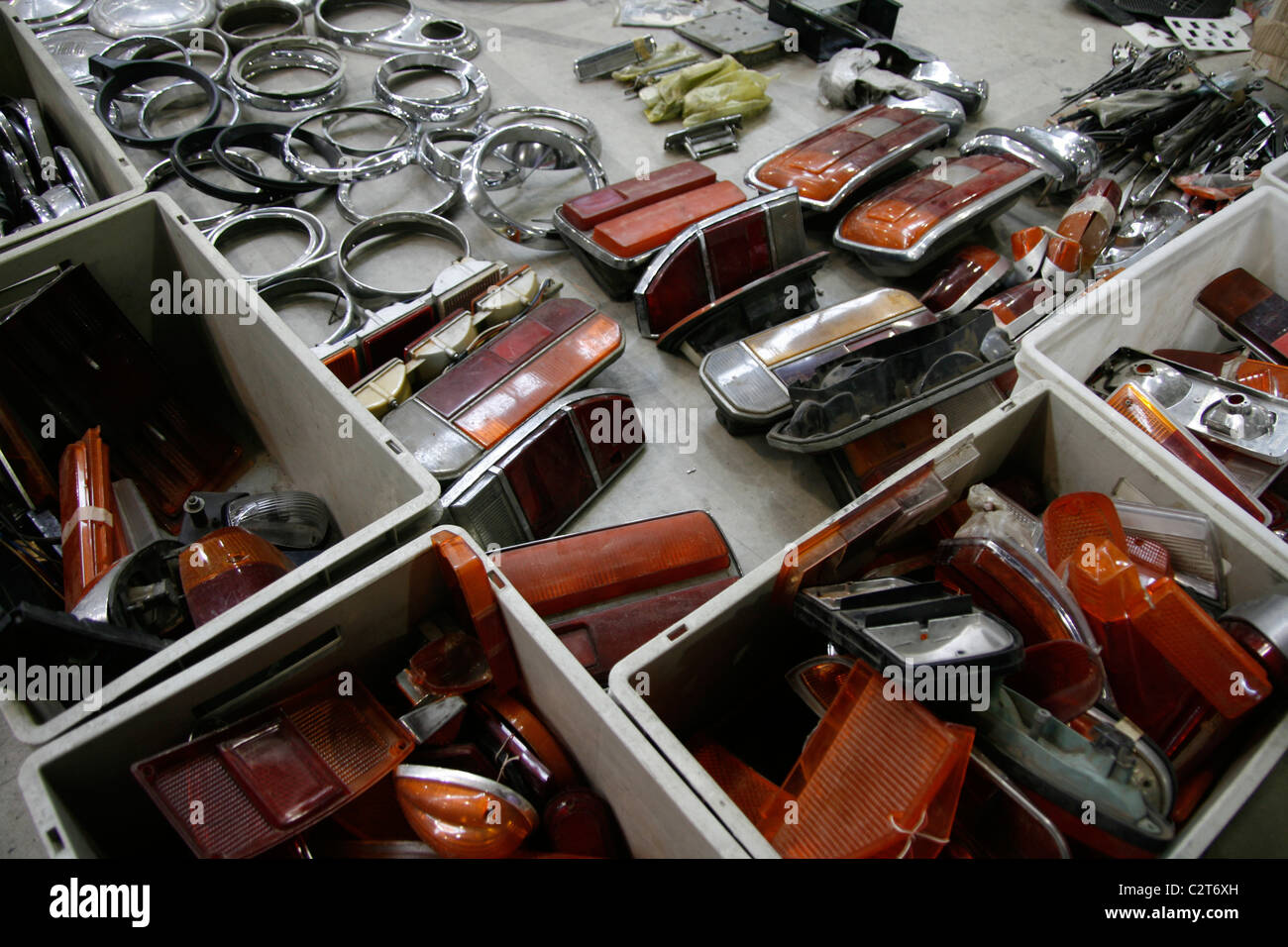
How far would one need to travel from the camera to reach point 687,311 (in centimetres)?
247

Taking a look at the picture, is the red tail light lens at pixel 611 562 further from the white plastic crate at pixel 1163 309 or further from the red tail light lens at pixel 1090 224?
the red tail light lens at pixel 1090 224

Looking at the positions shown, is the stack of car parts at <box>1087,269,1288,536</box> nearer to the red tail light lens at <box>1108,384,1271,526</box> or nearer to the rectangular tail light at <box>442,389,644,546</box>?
the red tail light lens at <box>1108,384,1271,526</box>

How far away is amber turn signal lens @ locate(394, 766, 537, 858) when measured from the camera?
1.23 meters

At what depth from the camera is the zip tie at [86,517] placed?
1.72 m

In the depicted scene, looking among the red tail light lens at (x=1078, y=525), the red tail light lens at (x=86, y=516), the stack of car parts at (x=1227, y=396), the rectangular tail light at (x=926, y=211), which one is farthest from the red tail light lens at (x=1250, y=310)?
the red tail light lens at (x=86, y=516)

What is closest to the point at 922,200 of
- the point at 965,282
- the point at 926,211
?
the point at 926,211

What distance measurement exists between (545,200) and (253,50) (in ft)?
4.58

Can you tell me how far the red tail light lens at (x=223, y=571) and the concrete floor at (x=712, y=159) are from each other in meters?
0.58

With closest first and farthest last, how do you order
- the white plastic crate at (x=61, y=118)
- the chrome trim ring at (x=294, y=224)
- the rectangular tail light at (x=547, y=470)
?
the rectangular tail light at (x=547, y=470)
the white plastic crate at (x=61, y=118)
the chrome trim ring at (x=294, y=224)

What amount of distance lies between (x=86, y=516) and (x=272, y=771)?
825mm

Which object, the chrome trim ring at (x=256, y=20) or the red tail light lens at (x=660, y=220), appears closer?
the red tail light lens at (x=660, y=220)

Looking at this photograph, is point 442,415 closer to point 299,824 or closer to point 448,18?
point 299,824

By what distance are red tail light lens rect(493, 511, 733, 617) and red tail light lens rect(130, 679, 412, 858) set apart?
373 millimetres
